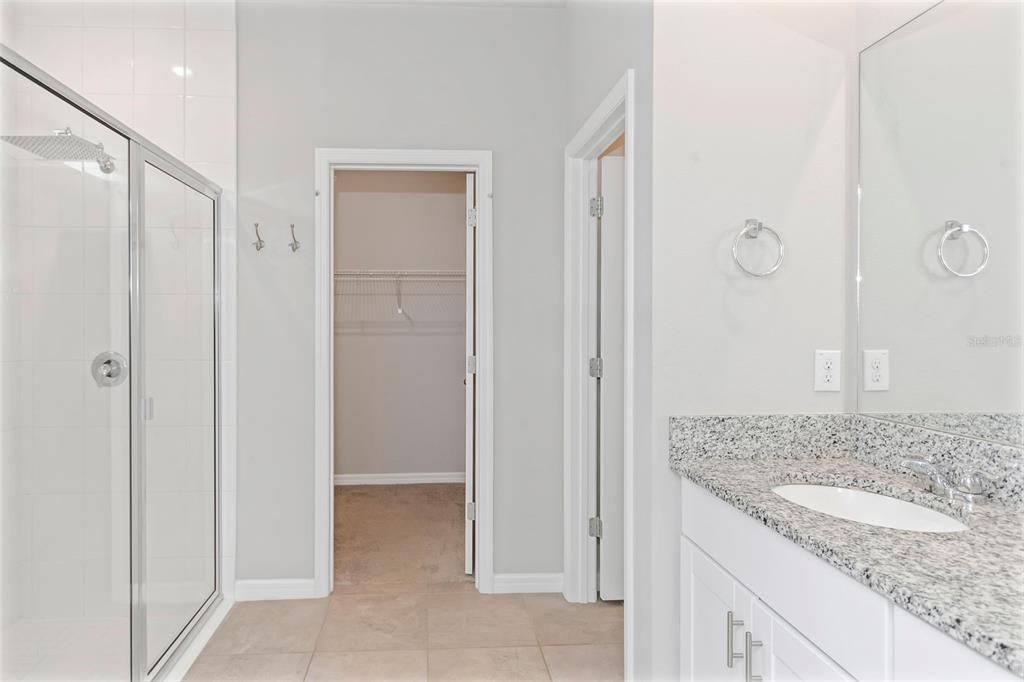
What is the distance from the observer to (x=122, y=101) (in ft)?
9.62

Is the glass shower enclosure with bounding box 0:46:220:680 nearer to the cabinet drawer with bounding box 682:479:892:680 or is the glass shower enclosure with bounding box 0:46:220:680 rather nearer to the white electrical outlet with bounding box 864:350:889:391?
the cabinet drawer with bounding box 682:479:892:680

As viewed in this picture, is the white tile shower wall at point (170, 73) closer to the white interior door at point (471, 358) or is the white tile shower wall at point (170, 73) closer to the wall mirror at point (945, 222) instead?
the white interior door at point (471, 358)

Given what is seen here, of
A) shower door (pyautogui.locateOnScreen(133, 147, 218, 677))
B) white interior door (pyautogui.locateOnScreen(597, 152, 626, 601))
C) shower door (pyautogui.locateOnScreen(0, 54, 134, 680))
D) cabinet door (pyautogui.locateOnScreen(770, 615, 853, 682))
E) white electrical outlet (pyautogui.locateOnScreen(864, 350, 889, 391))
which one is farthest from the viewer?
white interior door (pyautogui.locateOnScreen(597, 152, 626, 601))

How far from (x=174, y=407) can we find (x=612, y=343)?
176 cm

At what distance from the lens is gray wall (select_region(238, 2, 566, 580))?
300 centimetres

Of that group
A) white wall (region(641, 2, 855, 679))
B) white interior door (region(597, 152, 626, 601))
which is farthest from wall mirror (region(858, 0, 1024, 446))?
white interior door (region(597, 152, 626, 601))

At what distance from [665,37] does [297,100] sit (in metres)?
1.82

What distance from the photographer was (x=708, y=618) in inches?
66.4

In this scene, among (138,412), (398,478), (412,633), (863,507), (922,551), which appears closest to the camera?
(922,551)

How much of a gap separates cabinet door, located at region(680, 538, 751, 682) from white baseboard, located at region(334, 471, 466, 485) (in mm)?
3511

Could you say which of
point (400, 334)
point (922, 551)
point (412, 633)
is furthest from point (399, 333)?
point (922, 551)

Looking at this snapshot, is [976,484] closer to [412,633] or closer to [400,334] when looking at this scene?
[412,633]

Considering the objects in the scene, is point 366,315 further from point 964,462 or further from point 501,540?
point 964,462

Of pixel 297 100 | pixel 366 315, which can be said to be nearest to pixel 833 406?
pixel 297 100
